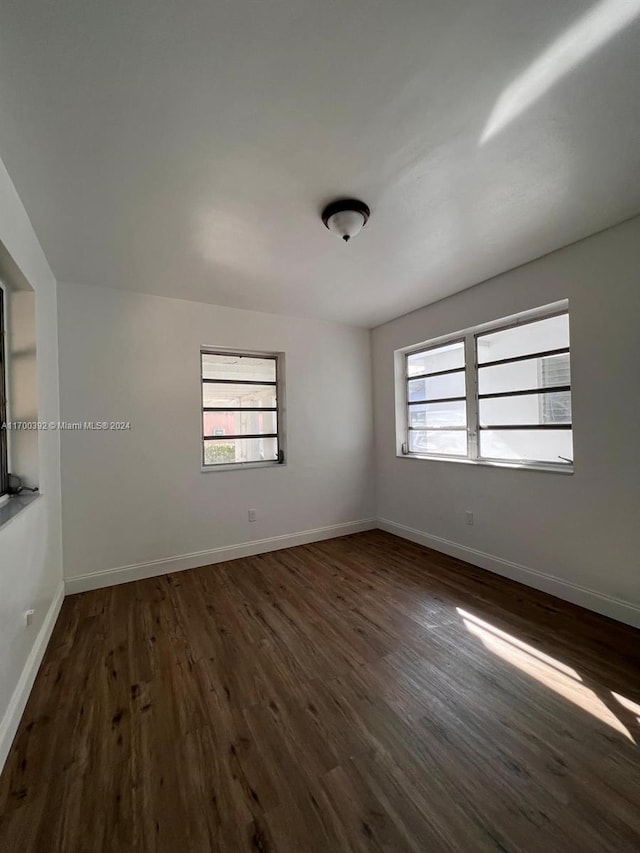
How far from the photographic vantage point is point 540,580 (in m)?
2.75

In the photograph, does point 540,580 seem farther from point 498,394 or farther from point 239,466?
point 239,466

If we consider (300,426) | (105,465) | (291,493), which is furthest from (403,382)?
(105,465)

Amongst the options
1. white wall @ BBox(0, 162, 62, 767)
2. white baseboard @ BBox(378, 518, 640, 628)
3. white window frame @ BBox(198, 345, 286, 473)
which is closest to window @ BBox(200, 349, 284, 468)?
white window frame @ BBox(198, 345, 286, 473)

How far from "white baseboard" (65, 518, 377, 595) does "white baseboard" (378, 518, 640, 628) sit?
3.01 feet

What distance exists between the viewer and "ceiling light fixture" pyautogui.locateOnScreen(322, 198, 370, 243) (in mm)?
1951

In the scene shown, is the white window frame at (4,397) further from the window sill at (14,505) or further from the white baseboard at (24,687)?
the white baseboard at (24,687)

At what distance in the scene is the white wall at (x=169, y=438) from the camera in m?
2.95

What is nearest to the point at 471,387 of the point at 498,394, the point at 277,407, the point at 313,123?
the point at 498,394

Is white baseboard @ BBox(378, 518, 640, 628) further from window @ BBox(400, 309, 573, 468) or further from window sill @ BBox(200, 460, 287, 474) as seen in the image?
window sill @ BBox(200, 460, 287, 474)

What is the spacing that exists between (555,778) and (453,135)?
2.68 m

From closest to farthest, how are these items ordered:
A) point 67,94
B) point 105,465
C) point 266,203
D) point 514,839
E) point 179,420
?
point 514,839, point 67,94, point 266,203, point 105,465, point 179,420

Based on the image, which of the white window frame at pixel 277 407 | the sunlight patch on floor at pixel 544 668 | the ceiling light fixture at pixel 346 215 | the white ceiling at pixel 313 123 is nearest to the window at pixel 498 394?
the white ceiling at pixel 313 123

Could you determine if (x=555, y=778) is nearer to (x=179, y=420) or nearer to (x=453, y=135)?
(x=453, y=135)

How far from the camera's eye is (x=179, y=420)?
3365mm
